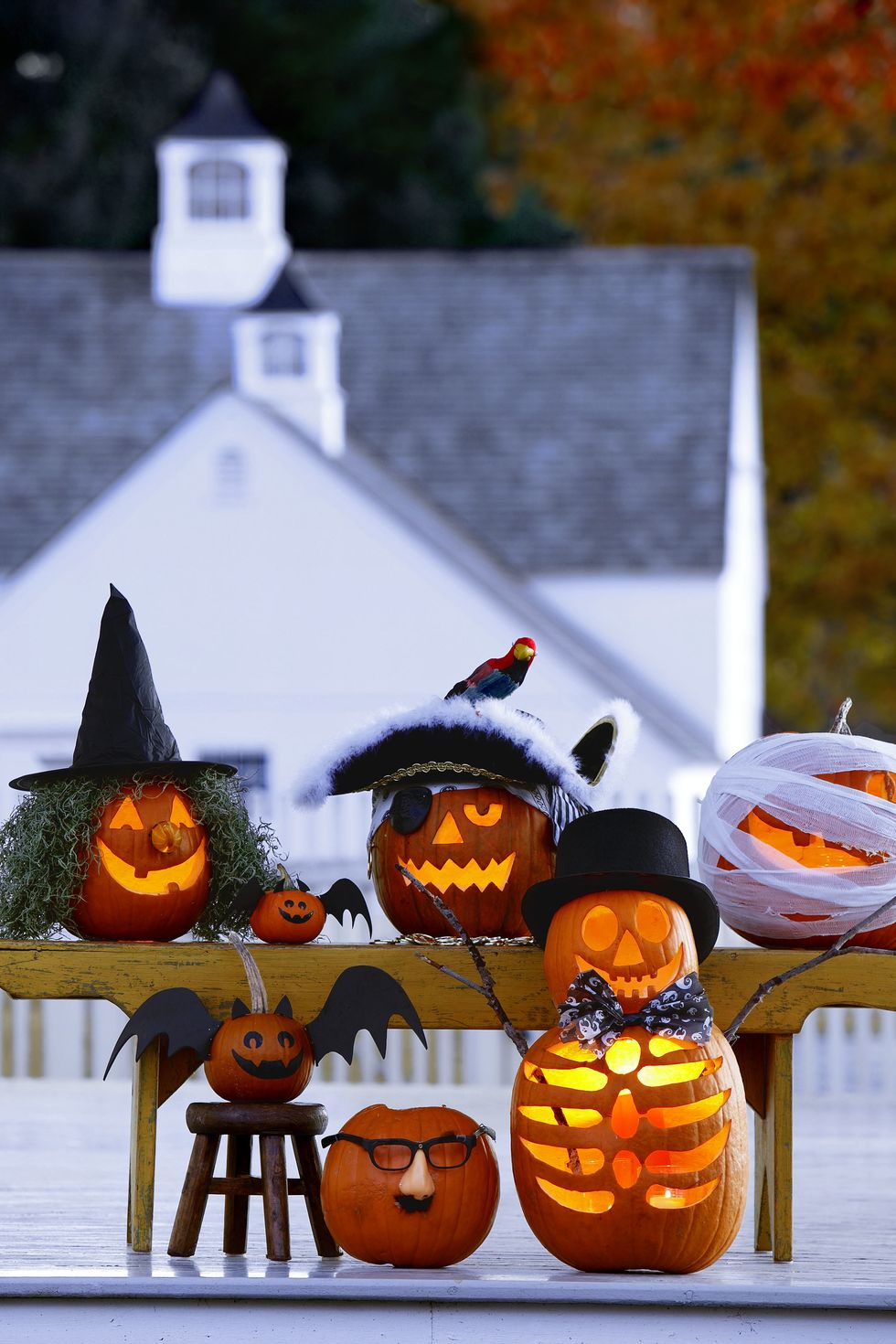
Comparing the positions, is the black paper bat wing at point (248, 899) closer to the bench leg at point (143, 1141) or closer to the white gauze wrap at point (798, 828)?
the bench leg at point (143, 1141)

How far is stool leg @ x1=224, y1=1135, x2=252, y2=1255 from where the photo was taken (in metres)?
4.08

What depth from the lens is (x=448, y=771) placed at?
13.2 feet

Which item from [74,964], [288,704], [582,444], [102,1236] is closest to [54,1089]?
[102,1236]

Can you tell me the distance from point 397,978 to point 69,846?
0.73 metres

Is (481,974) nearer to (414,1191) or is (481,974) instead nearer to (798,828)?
(414,1191)

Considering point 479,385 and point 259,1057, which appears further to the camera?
point 479,385

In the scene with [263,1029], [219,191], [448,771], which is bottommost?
[263,1029]

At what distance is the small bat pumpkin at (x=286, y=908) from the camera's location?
398 centimetres

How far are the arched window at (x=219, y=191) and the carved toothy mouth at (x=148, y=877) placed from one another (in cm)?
1697

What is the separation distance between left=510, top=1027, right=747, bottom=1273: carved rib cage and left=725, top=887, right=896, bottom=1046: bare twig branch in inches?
6.4

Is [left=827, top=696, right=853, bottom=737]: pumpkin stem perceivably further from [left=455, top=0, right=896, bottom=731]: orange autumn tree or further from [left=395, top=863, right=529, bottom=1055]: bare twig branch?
[left=455, top=0, right=896, bottom=731]: orange autumn tree

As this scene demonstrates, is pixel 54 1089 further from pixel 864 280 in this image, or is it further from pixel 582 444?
pixel 864 280

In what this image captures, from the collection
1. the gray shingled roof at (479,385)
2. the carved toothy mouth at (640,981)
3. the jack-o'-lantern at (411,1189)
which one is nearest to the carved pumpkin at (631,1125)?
the carved toothy mouth at (640,981)

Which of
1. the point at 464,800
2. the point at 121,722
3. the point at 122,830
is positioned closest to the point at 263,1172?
the point at 122,830
